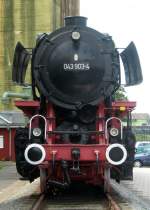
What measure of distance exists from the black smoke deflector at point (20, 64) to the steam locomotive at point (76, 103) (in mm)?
774

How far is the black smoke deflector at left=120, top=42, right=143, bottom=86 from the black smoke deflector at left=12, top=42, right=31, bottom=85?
2.30m

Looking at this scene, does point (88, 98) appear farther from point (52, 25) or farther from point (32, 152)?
point (52, 25)

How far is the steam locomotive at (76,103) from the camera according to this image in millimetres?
12688

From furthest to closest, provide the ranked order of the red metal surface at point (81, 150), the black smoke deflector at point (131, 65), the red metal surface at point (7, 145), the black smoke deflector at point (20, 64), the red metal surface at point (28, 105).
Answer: the red metal surface at point (7, 145)
the black smoke deflector at point (20, 64)
the black smoke deflector at point (131, 65)
the red metal surface at point (28, 105)
the red metal surface at point (81, 150)

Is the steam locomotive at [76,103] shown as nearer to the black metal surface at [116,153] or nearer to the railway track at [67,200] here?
the black metal surface at [116,153]

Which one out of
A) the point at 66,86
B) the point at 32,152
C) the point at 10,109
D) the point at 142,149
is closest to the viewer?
the point at 32,152

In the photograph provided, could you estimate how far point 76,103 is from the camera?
42.0 feet

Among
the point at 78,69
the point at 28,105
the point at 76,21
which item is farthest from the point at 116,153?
the point at 76,21

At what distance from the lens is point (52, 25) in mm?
49125

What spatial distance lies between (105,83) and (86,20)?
1.60 m

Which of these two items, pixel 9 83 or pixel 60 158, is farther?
pixel 9 83

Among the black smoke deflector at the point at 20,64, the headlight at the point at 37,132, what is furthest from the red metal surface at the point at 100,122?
the black smoke deflector at the point at 20,64

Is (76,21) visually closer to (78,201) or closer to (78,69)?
(78,69)

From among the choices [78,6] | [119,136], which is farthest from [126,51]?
[78,6]
